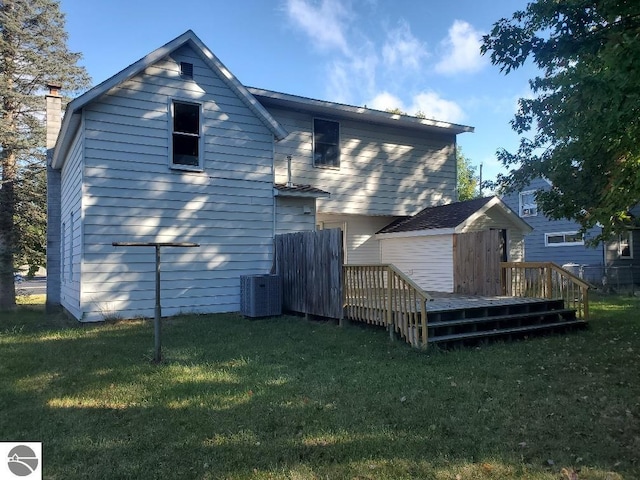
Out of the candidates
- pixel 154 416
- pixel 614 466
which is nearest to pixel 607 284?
pixel 614 466

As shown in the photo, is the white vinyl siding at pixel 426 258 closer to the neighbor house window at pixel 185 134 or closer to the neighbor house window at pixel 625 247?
the neighbor house window at pixel 185 134

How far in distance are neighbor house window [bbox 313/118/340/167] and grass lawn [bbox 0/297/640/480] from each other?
7520 mm

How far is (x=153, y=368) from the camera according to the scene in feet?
19.9

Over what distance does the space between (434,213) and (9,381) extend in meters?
12.5

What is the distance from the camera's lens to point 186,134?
10922mm

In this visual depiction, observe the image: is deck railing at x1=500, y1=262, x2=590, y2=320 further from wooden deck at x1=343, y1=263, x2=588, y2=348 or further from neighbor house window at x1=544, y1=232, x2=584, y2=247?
neighbor house window at x1=544, y1=232, x2=584, y2=247

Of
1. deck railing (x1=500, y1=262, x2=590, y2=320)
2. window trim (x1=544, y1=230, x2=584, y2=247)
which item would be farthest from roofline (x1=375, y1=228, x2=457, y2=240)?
window trim (x1=544, y1=230, x2=584, y2=247)

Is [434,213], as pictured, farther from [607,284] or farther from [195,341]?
[607,284]

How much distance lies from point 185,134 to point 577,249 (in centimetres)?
2060

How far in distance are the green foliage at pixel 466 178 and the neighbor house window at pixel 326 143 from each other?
1513 inches

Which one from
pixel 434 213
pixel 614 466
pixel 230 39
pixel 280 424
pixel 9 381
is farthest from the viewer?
pixel 434 213

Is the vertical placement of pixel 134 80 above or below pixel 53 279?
above

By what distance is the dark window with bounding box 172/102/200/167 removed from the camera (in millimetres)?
10891

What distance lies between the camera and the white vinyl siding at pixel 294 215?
12.1 meters
